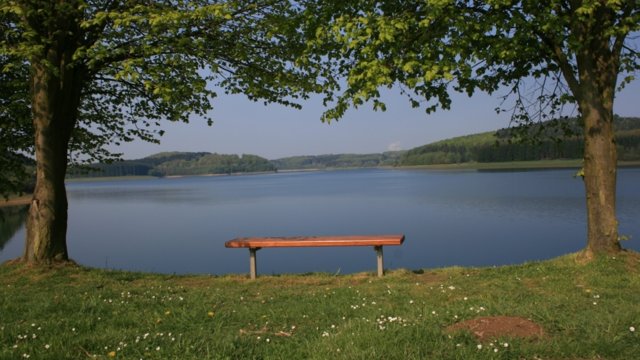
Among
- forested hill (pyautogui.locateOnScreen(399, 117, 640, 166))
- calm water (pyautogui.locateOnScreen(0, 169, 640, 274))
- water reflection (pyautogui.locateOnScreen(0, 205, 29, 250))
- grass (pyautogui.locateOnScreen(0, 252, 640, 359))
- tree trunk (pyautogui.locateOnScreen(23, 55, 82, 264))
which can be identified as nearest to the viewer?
grass (pyautogui.locateOnScreen(0, 252, 640, 359))

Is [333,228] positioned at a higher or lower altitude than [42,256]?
lower

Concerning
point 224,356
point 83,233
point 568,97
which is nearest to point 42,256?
point 224,356

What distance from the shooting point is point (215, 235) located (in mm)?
31328

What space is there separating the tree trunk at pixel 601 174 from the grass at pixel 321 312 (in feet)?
1.45

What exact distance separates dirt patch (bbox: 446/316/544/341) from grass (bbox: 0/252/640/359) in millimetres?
164

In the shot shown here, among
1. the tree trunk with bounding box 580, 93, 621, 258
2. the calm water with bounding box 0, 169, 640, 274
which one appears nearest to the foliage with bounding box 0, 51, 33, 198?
the calm water with bounding box 0, 169, 640, 274

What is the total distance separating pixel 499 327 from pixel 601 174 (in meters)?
5.35

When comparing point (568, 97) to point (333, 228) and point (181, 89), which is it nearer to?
point (181, 89)

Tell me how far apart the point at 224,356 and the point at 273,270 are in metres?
15.4

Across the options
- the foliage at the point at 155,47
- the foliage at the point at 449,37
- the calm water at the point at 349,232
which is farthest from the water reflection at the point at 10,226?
the foliage at the point at 449,37

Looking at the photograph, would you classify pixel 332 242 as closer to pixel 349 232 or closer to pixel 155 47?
pixel 155 47

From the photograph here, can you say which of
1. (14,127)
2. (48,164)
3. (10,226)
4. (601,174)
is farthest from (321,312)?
(10,226)

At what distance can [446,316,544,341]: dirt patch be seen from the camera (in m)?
5.43

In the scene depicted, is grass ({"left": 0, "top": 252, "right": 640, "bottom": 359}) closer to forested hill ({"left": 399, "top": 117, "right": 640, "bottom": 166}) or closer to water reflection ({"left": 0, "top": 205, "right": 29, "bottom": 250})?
forested hill ({"left": 399, "top": 117, "right": 640, "bottom": 166})
